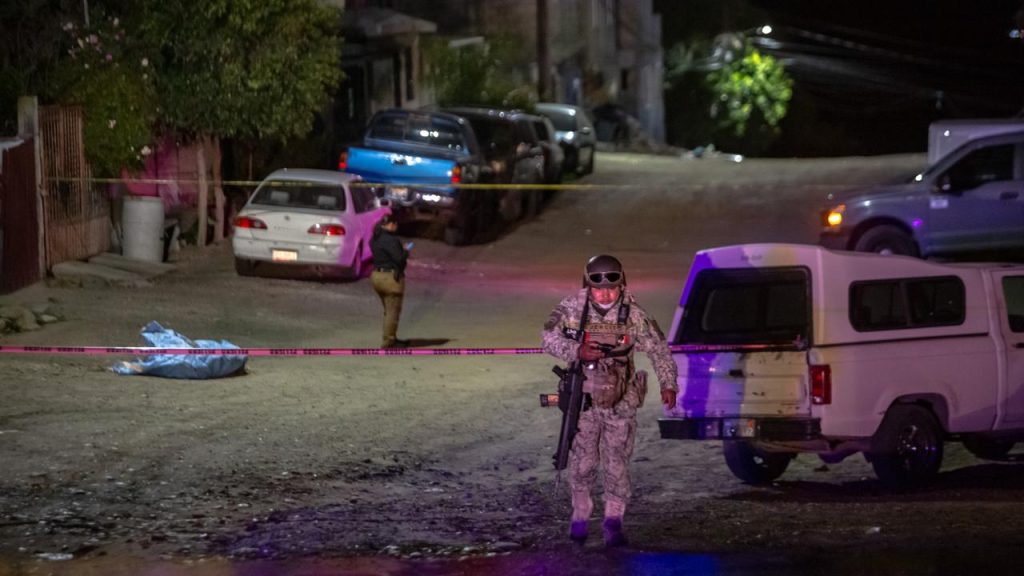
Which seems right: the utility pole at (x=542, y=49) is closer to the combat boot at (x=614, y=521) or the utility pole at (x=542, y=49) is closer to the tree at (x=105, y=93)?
the tree at (x=105, y=93)

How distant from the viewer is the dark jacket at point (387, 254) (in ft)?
51.7

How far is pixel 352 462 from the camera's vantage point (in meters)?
11.2

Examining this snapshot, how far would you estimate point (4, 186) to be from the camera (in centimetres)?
1766

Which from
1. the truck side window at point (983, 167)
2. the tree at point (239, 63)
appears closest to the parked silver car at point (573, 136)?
the tree at point (239, 63)

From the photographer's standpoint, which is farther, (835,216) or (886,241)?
(835,216)

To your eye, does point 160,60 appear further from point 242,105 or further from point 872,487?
point 872,487

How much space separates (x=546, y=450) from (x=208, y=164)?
12.8 metres

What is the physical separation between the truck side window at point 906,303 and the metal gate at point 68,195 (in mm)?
11707

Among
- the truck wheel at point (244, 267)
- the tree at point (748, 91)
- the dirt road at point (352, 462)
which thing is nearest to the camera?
the dirt road at point (352, 462)

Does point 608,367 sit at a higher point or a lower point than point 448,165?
lower

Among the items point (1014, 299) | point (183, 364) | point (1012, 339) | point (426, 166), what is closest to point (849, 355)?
point (1012, 339)

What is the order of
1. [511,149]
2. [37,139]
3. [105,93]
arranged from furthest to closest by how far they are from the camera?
[511,149]
[105,93]
[37,139]

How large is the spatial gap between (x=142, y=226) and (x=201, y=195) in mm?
2252

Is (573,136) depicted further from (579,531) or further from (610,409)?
(610,409)
